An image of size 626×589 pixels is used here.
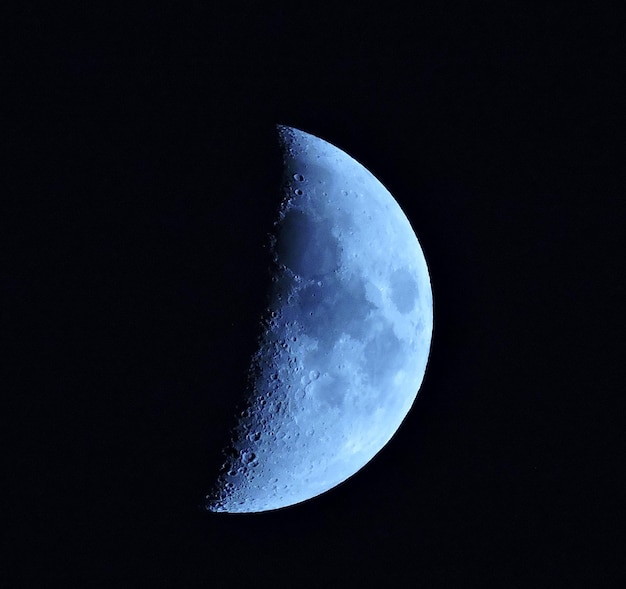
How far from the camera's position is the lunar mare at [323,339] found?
4574mm

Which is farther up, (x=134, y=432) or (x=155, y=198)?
(x=155, y=198)

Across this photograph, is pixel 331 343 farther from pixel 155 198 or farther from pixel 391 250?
pixel 155 198

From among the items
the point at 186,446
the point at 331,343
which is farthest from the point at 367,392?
the point at 186,446

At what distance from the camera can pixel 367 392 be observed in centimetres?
500

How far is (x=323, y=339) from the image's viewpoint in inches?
183

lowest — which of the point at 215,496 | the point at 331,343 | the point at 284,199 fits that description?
the point at 215,496

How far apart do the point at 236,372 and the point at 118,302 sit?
1.02m

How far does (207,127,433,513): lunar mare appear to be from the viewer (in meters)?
4.57

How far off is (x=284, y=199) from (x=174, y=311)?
131 centimetres

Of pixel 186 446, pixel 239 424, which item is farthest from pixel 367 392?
pixel 186 446

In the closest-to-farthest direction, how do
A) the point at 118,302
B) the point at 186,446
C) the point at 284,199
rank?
the point at 118,302
the point at 186,446
the point at 284,199

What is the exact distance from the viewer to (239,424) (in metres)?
4.61

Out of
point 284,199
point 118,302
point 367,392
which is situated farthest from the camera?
point 367,392

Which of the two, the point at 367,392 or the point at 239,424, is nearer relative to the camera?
the point at 239,424
